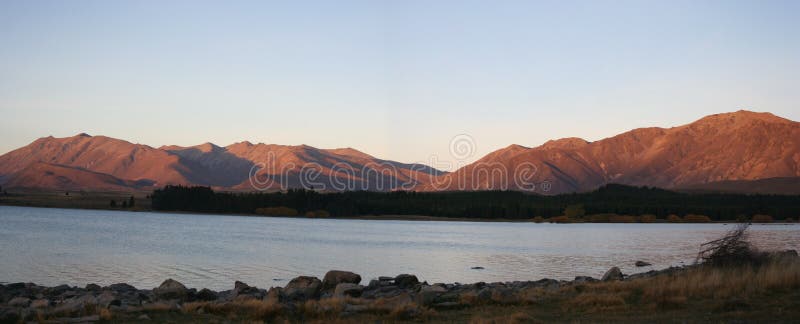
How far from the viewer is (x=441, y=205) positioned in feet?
551

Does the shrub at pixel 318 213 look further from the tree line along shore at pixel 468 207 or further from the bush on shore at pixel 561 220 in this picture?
the bush on shore at pixel 561 220

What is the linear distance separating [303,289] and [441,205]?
140 meters

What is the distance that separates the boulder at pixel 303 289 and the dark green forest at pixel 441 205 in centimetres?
13061

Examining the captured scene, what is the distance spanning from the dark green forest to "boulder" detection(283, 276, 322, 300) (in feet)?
428

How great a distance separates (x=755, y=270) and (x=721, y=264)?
1.70 meters

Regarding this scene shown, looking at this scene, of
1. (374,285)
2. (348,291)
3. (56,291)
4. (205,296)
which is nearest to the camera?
(205,296)

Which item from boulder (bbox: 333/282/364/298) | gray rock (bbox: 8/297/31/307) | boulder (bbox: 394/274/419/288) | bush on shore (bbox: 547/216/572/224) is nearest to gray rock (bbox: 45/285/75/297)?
gray rock (bbox: 8/297/31/307)

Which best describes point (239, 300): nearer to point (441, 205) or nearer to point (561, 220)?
point (561, 220)

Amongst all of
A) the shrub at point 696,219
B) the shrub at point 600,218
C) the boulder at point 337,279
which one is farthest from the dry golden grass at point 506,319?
the shrub at point 696,219

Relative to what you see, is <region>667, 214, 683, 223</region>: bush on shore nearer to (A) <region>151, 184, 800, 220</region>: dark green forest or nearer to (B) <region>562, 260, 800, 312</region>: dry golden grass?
(A) <region>151, 184, 800, 220</region>: dark green forest

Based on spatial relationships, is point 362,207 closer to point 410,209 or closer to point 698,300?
point 410,209

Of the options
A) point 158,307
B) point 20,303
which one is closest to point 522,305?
point 158,307

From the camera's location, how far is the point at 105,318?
61.3 ft

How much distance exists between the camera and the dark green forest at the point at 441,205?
163m
